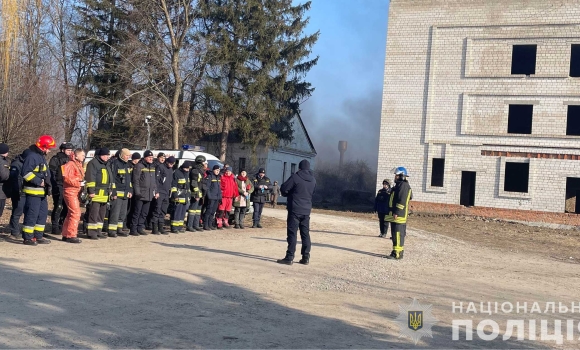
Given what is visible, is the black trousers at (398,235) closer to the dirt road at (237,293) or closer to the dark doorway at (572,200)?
the dirt road at (237,293)

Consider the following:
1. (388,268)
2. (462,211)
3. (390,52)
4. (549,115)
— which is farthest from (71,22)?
(388,268)

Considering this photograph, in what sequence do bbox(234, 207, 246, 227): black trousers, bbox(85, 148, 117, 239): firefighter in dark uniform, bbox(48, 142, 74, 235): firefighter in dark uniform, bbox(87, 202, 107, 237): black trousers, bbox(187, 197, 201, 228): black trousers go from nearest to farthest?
bbox(85, 148, 117, 239): firefighter in dark uniform
bbox(87, 202, 107, 237): black trousers
bbox(48, 142, 74, 235): firefighter in dark uniform
bbox(187, 197, 201, 228): black trousers
bbox(234, 207, 246, 227): black trousers

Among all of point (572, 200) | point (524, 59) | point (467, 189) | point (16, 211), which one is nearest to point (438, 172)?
point (467, 189)

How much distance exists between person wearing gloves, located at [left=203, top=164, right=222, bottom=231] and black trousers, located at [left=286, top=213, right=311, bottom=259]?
5.27 m

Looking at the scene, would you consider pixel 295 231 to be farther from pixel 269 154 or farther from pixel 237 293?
pixel 269 154

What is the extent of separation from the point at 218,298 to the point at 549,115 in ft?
86.8

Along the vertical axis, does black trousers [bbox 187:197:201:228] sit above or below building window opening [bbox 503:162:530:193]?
below

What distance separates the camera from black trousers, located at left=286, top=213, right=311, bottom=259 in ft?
36.1

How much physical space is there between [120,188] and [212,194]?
353 cm

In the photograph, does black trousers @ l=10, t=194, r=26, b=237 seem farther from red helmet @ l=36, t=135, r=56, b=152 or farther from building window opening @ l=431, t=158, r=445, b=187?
building window opening @ l=431, t=158, r=445, b=187

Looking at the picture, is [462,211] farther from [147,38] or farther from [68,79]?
[68,79]

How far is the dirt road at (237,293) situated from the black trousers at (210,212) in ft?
5.74

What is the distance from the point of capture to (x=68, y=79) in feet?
122

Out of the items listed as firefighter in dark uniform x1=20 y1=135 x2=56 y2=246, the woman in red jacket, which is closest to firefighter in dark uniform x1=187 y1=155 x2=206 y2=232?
the woman in red jacket
